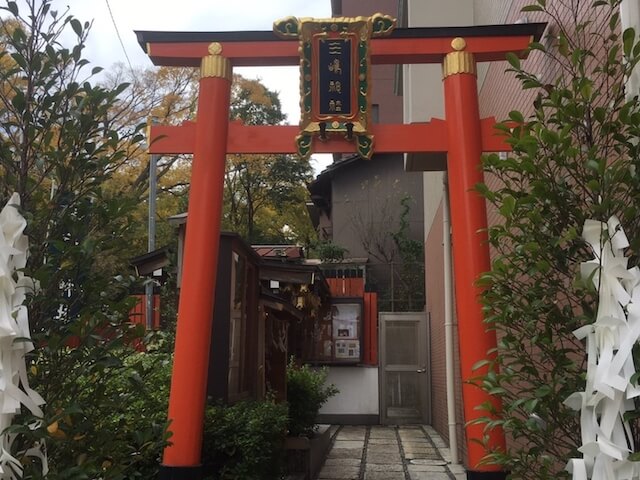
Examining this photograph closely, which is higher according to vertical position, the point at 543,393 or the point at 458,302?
the point at 458,302

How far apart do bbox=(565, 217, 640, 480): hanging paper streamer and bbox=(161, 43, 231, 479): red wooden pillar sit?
12.1 feet

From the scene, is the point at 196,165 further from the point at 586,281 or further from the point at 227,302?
the point at 586,281

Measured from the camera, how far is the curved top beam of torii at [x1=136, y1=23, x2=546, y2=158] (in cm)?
606

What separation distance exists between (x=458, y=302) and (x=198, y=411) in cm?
231

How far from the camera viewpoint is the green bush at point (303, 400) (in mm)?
8734

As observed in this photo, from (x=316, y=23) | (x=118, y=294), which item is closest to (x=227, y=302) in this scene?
(x=316, y=23)

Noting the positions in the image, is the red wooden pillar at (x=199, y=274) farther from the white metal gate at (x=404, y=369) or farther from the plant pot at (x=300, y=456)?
the white metal gate at (x=404, y=369)

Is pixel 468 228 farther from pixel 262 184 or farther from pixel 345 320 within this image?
pixel 262 184

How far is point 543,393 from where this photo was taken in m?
2.48

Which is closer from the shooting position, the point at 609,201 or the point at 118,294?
the point at 609,201

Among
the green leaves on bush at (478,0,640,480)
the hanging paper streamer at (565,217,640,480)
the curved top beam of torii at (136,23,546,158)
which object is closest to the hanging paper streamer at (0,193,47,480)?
the green leaves on bush at (478,0,640,480)

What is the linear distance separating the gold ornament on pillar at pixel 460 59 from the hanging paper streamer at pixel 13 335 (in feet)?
14.7

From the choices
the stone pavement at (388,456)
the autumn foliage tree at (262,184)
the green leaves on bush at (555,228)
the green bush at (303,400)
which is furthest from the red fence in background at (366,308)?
the green leaves on bush at (555,228)

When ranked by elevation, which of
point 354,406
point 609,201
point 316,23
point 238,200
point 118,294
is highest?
point 238,200
